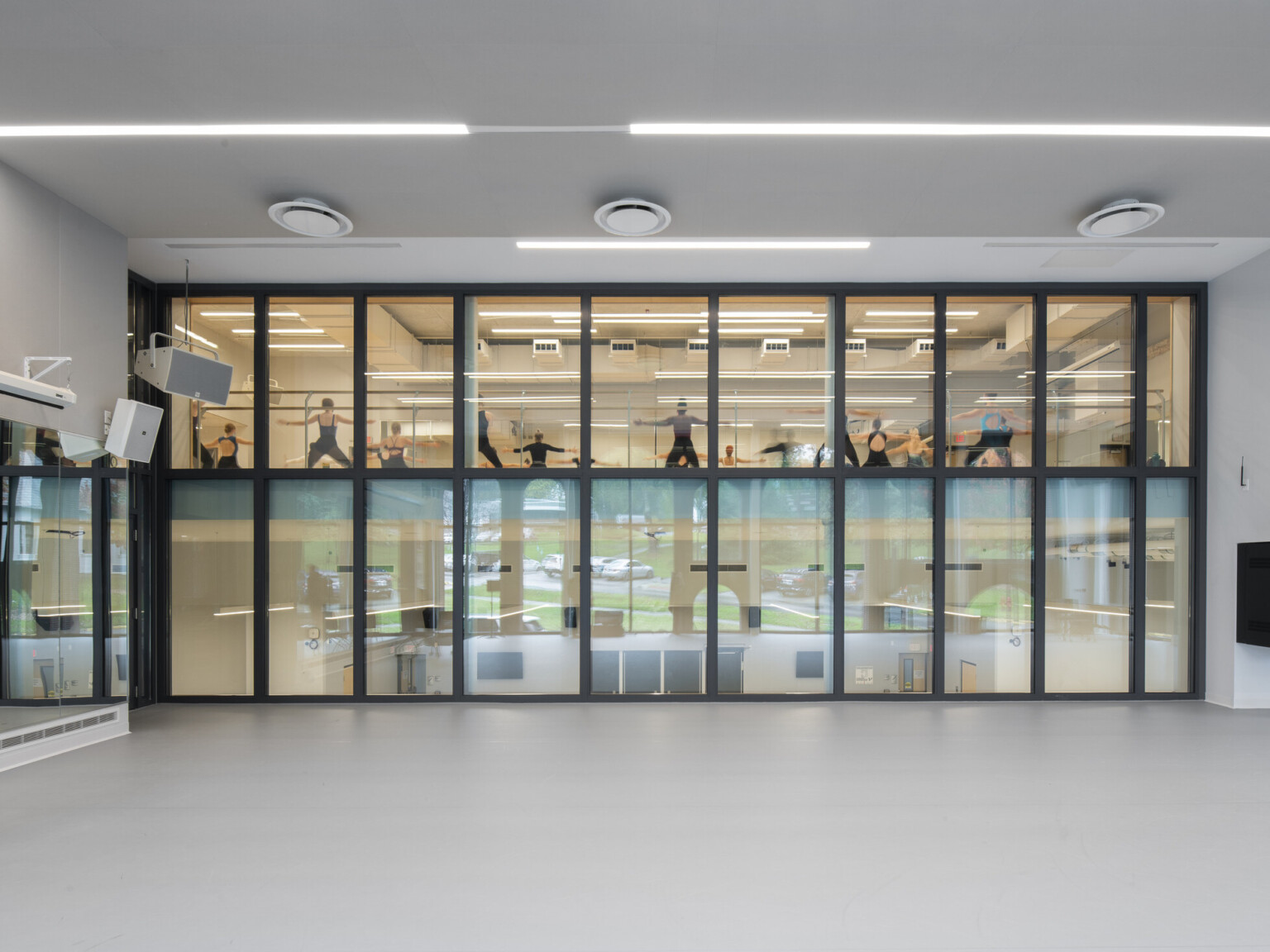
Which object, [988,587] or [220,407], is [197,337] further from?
[988,587]

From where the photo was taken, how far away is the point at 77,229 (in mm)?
5262

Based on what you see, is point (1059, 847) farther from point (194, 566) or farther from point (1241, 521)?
point (194, 566)

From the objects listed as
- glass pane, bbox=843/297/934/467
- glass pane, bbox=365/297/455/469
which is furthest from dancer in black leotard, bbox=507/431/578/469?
glass pane, bbox=843/297/934/467

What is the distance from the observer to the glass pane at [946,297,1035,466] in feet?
23.9

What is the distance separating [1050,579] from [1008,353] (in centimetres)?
225

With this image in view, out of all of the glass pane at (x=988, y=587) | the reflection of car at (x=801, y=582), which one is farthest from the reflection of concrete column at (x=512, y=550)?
the glass pane at (x=988, y=587)

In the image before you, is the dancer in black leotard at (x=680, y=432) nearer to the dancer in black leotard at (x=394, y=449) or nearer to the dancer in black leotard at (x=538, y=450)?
the dancer in black leotard at (x=538, y=450)

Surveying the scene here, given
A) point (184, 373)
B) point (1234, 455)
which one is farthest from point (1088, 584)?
point (184, 373)

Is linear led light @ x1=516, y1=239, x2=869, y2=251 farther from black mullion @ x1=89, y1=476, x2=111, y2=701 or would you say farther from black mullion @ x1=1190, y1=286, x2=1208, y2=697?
black mullion @ x1=89, y1=476, x2=111, y2=701

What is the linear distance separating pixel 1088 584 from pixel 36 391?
28.5ft

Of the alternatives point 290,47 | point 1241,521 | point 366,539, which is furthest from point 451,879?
point 1241,521

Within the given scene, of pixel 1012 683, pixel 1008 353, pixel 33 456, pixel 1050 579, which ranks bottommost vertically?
pixel 1012 683

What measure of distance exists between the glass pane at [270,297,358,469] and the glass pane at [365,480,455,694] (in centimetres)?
61

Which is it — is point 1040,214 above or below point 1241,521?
above
